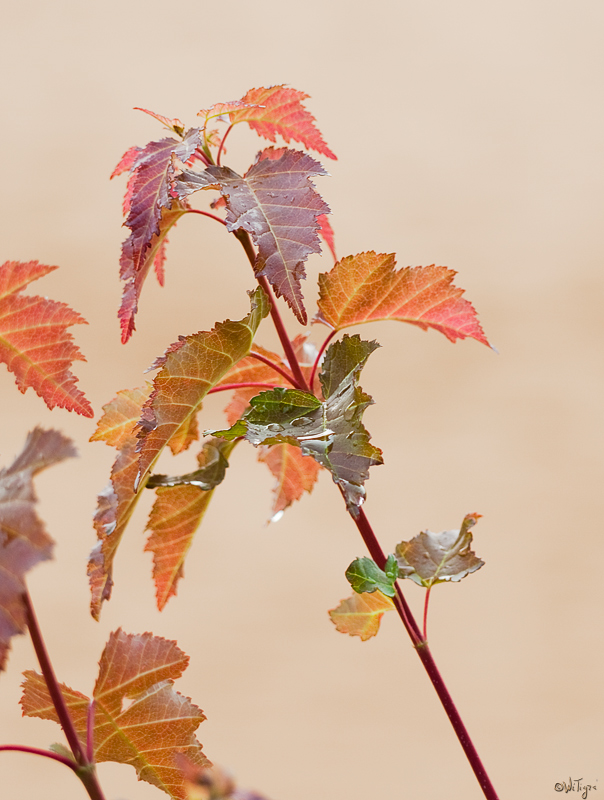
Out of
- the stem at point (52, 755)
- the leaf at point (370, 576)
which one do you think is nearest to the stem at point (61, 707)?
the stem at point (52, 755)

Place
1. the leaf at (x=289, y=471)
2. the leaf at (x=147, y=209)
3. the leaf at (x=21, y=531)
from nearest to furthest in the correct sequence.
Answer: the leaf at (x=21, y=531) < the leaf at (x=147, y=209) < the leaf at (x=289, y=471)

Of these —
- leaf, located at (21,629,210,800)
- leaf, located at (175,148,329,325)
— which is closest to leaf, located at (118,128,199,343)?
leaf, located at (175,148,329,325)

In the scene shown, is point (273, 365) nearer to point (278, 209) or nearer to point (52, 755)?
point (278, 209)

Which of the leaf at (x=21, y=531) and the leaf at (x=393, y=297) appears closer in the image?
the leaf at (x=21, y=531)

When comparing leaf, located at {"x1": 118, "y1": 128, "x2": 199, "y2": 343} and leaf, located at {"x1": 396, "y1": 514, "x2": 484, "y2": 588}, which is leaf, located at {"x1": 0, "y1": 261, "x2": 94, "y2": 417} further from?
leaf, located at {"x1": 396, "y1": 514, "x2": 484, "y2": 588}

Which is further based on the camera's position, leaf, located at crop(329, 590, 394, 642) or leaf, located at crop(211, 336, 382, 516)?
leaf, located at crop(329, 590, 394, 642)

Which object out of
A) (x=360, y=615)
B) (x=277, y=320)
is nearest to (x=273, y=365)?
(x=277, y=320)

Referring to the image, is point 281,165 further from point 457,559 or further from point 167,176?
point 457,559

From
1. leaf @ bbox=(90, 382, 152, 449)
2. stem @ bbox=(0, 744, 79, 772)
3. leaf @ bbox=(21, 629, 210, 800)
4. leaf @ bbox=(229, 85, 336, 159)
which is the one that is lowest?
stem @ bbox=(0, 744, 79, 772)

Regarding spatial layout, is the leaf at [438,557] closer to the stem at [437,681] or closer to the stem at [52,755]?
the stem at [437,681]
